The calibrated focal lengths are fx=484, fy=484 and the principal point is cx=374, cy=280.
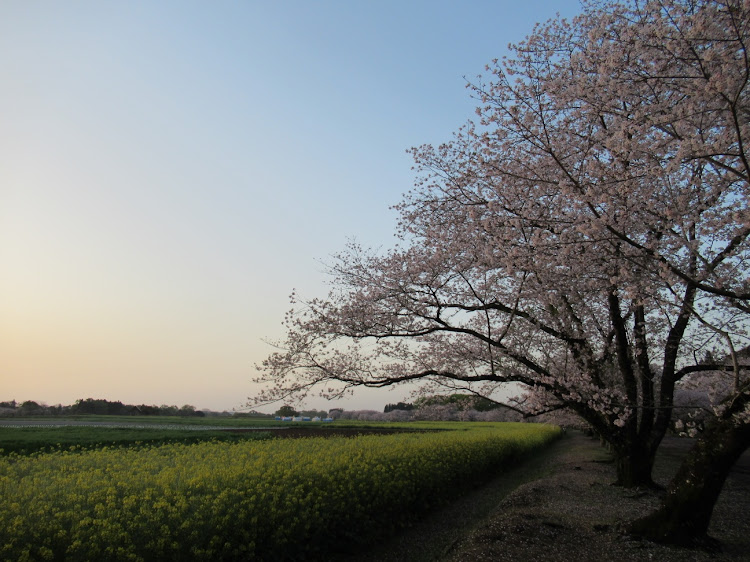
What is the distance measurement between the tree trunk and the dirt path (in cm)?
28

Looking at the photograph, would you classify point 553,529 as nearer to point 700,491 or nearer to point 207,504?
point 700,491

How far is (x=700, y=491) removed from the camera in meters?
5.99

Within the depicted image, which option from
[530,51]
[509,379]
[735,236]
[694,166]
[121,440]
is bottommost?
[121,440]

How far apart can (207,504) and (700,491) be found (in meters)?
5.86

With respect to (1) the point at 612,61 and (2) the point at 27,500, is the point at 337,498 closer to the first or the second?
(2) the point at 27,500

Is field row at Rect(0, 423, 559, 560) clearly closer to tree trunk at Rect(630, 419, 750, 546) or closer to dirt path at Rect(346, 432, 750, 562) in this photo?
dirt path at Rect(346, 432, 750, 562)

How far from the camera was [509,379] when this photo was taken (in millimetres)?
9914

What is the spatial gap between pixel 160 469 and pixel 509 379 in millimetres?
6584

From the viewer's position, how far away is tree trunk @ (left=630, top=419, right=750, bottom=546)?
5902mm

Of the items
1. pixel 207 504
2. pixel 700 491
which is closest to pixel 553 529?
pixel 700 491

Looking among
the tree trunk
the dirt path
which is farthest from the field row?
the tree trunk

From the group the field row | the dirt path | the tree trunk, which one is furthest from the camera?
the tree trunk

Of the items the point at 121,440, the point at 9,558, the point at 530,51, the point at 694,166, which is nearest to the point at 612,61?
the point at 530,51

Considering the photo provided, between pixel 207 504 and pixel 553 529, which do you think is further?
pixel 553 529
